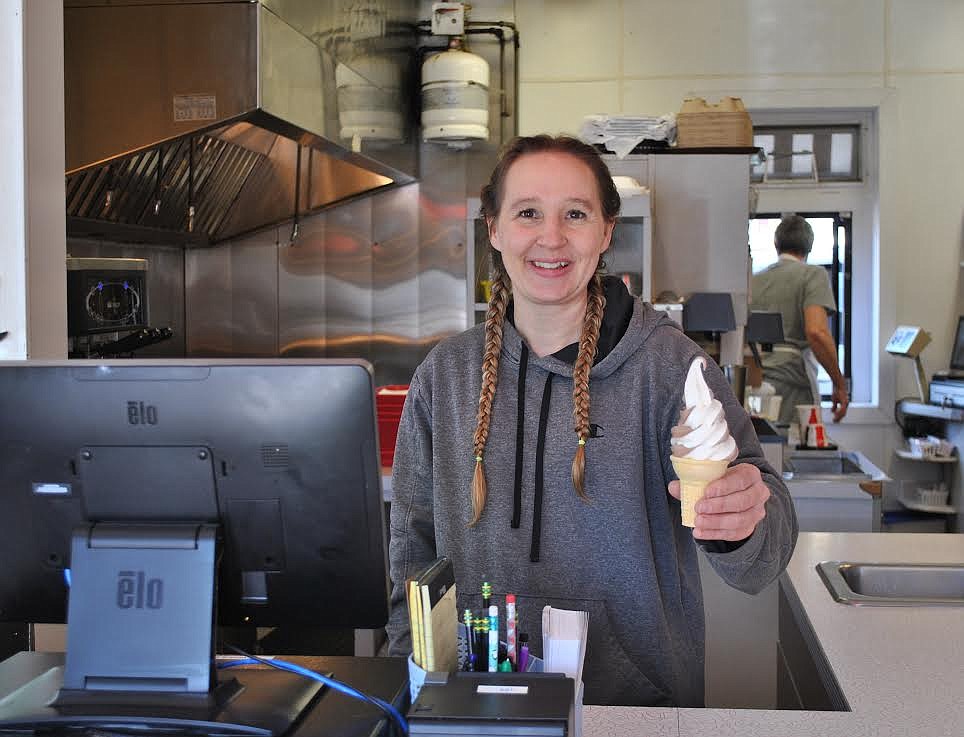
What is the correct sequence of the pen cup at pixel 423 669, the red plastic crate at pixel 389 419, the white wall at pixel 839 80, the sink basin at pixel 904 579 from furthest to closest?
the white wall at pixel 839 80 < the red plastic crate at pixel 389 419 < the sink basin at pixel 904 579 < the pen cup at pixel 423 669

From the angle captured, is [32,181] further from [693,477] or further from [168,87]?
[693,477]

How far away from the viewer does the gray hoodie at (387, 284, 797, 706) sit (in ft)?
5.66

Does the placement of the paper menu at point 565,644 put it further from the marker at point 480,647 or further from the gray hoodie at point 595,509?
the gray hoodie at point 595,509

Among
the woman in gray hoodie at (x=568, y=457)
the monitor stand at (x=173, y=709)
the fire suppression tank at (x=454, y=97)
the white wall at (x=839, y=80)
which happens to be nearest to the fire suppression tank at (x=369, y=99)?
the fire suppression tank at (x=454, y=97)

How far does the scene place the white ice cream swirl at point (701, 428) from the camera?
4.30 ft

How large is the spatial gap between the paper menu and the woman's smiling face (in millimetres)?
701

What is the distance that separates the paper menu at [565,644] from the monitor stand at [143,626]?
10.9 inches

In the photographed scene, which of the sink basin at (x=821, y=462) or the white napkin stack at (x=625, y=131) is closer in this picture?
the sink basin at (x=821, y=462)

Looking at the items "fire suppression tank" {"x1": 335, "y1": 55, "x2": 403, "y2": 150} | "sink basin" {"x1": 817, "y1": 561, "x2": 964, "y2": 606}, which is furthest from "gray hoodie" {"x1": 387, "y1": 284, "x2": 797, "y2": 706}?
"fire suppression tank" {"x1": 335, "y1": 55, "x2": 403, "y2": 150}

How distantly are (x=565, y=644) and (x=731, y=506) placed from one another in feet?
1.03

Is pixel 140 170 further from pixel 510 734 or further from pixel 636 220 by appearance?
pixel 510 734

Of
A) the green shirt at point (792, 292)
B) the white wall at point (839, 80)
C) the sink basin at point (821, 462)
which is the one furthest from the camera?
the white wall at point (839, 80)

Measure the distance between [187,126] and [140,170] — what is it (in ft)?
2.40

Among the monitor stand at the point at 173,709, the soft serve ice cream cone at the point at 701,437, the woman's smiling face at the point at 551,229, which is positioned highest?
the woman's smiling face at the point at 551,229
